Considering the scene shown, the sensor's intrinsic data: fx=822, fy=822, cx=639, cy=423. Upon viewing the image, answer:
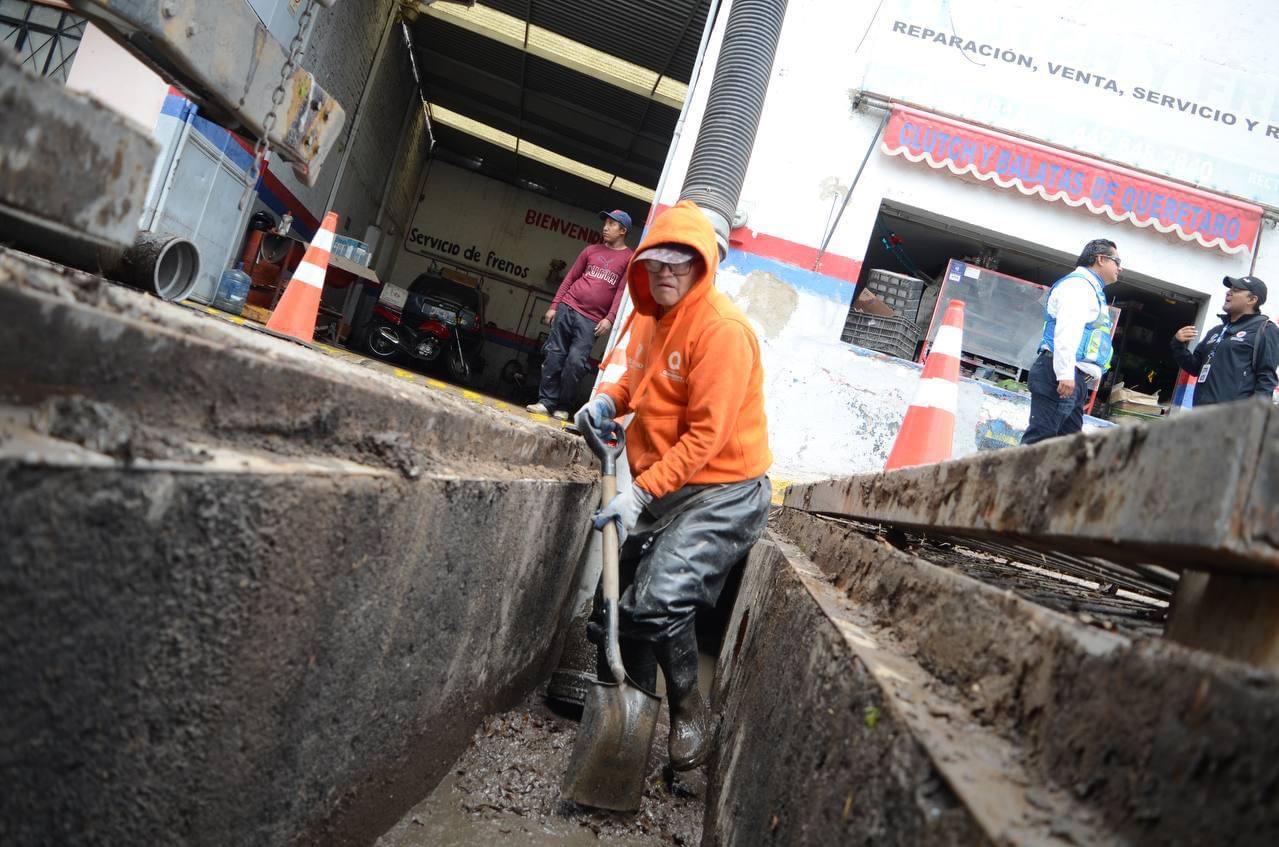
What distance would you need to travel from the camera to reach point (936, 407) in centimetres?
509

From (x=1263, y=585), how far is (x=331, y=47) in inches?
407

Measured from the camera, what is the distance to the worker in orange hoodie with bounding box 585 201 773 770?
270cm

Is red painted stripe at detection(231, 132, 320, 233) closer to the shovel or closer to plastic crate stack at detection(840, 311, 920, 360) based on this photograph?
plastic crate stack at detection(840, 311, 920, 360)

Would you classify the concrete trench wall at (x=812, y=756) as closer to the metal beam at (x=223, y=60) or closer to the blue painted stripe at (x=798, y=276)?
the metal beam at (x=223, y=60)

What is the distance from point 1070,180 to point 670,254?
6.12 metres

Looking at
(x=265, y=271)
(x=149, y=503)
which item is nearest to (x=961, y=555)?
(x=149, y=503)

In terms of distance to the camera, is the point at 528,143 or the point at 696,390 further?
the point at 528,143

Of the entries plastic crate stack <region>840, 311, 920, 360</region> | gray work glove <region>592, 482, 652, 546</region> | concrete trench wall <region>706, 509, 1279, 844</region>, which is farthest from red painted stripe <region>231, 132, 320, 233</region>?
concrete trench wall <region>706, 509, 1279, 844</region>

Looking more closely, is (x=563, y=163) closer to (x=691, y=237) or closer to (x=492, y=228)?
(x=492, y=228)

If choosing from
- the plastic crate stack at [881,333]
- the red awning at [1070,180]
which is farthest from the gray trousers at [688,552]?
the red awning at [1070,180]

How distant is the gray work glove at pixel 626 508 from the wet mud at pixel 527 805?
740mm

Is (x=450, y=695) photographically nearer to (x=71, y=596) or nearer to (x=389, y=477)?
(x=389, y=477)

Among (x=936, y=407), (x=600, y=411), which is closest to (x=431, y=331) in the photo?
(x=936, y=407)

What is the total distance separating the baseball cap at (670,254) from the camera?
279cm
